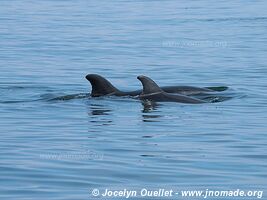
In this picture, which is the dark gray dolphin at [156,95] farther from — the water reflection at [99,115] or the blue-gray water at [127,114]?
the water reflection at [99,115]

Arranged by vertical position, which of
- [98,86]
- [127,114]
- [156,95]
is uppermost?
[98,86]

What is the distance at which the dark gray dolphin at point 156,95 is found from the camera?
19.2 meters

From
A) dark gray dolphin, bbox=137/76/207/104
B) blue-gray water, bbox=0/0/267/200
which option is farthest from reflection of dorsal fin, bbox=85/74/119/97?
dark gray dolphin, bbox=137/76/207/104

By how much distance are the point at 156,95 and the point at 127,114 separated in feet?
5.97

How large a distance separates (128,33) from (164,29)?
182 centimetres

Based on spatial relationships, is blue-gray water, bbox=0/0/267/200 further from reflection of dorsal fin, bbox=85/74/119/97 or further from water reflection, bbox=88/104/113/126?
reflection of dorsal fin, bbox=85/74/119/97

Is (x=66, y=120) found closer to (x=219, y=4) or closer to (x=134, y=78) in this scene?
(x=134, y=78)

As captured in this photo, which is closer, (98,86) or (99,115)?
(99,115)

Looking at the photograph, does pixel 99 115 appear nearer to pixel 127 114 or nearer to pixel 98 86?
pixel 127 114

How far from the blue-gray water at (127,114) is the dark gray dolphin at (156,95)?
0.99 ft

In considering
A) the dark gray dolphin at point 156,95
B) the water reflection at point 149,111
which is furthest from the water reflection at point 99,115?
the dark gray dolphin at point 156,95

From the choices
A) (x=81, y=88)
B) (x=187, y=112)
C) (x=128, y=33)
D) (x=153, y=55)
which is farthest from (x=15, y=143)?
(x=128, y=33)

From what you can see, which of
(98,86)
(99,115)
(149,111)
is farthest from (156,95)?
(99,115)

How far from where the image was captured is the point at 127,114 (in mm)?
17781
